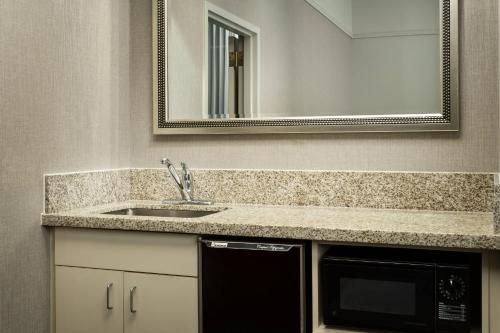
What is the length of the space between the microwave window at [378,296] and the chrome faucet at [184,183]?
87 centimetres

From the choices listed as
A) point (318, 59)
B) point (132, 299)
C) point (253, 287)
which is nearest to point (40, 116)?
point (132, 299)

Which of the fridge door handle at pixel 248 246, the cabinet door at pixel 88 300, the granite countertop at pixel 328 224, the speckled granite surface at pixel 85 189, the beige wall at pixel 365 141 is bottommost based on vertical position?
the cabinet door at pixel 88 300

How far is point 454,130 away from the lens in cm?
221

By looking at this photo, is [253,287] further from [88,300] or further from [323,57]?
[323,57]

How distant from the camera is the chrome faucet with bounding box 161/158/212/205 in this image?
2.49 metres

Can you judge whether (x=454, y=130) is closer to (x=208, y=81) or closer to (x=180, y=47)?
(x=208, y=81)

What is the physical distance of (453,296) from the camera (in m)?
1.70

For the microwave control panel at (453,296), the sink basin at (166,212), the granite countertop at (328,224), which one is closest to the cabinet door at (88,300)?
the granite countertop at (328,224)

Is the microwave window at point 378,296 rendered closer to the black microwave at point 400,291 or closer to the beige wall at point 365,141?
the black microwave at point 400,291

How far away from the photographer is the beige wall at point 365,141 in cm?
218

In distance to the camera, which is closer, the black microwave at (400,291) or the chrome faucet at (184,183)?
the black microwave at (400,291)

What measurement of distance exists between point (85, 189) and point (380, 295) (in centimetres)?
130

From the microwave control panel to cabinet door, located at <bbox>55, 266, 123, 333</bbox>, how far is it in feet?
3.64

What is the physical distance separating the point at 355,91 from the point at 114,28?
1128 mm
